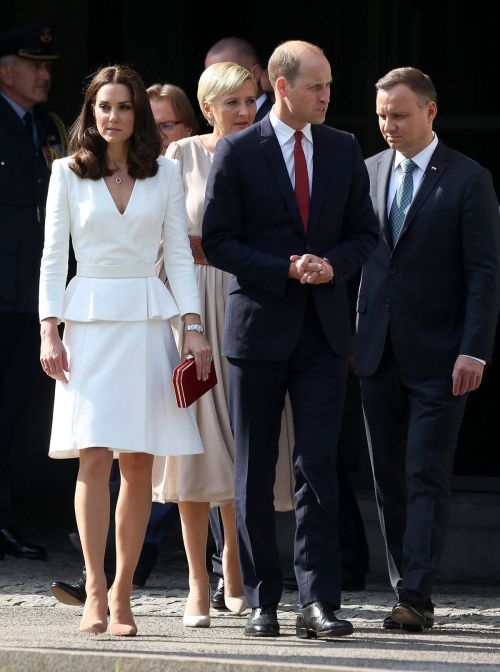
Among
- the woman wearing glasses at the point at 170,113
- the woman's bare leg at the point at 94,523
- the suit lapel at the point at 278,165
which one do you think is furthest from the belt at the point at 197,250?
the woman's bare leg at the point at 94,523

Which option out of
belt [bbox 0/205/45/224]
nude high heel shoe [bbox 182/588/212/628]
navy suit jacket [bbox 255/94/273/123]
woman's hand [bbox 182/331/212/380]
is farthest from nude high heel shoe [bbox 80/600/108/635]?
belt [bbox 0/205/45/224]

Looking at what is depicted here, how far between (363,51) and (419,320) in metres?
2.39

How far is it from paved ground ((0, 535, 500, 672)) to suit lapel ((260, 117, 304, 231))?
1433 mm

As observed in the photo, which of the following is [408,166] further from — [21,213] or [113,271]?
[21,213]

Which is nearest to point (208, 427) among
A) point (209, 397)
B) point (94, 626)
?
point (209, 397)

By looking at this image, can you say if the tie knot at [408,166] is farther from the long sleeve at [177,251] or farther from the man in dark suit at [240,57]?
the man in dark suit at [240,57]

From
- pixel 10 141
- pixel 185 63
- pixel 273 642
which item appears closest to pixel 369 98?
pixel 185 63

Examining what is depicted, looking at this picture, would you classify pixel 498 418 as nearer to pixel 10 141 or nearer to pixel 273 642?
pixel 10 141

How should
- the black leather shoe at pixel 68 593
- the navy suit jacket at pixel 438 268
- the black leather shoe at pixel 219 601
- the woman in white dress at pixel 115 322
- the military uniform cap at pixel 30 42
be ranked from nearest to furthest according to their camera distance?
the woman in white dress at pixel 115 322 → the navy suit jacket at pixel 438 268 → the black leather shoe at pixel 68 593 → the black leather shoe at pixel 219 601 → the military uniform cap at pixel 30 42

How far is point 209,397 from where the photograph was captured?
6805mm

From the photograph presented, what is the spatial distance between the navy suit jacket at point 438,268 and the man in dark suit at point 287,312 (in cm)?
27

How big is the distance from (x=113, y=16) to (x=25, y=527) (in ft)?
8.34

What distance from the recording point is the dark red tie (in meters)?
6.29

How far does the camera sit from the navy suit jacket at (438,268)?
651cm
